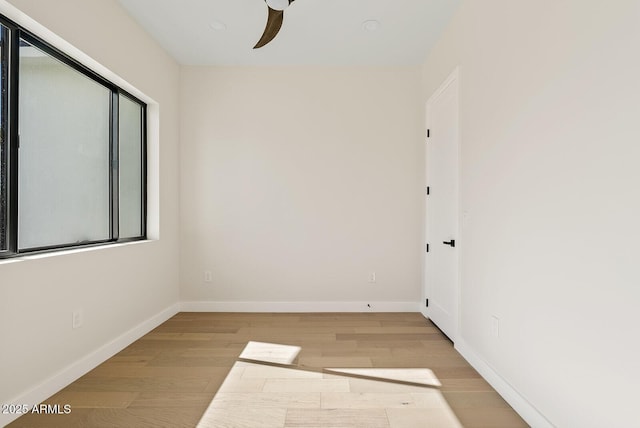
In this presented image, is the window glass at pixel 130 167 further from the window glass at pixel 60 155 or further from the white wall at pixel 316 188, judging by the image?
the white wall at pixel 316 188

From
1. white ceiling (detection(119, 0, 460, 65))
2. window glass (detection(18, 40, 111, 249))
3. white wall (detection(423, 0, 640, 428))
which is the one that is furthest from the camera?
white ceiling (detection(119, 0, 460, 65))

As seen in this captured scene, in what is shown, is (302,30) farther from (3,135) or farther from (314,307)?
(314,307)

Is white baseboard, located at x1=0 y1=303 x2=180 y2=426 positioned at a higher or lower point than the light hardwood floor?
higher

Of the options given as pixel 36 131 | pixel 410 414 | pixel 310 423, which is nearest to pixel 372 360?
pixel 410 414

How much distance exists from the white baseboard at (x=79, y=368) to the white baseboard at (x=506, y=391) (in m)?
2.75

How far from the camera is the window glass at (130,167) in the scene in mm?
2943

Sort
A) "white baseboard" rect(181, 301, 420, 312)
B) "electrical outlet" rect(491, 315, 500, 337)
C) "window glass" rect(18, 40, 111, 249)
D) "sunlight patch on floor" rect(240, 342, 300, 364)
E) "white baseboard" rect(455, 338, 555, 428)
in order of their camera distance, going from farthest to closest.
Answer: "white baseboard" rect(181, 301, 420, 312) → "sunlight patch on floor" rect(240, 342, 300, 364) → "electrical outlet" rect(491, 315, 500, 337) → "window glass" rect(18, 40, 111, 249) → "white baseboard" rect(455, 338, 555, 428)

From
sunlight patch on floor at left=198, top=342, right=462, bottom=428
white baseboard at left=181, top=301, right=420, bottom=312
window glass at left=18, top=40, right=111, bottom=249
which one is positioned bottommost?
sunlight patch on floor at left=198, top=342, right=462, bottom=428

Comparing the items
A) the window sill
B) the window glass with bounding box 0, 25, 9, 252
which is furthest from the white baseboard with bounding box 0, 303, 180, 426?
the window glass with bounding box 0, 25, 9, 252

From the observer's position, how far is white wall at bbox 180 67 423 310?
377 cm

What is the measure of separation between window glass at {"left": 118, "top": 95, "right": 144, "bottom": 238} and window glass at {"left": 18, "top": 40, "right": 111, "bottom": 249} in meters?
0.21

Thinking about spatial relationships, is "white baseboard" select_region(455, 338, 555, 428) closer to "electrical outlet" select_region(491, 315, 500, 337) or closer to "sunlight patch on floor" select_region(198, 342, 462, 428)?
"electrical outlet" select_region(491, 315, 500, 337)

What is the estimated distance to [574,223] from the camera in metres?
1.46

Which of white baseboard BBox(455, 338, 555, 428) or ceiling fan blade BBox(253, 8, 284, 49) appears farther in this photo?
ceiling fan blade BBox(253, 8, 284, 49)
